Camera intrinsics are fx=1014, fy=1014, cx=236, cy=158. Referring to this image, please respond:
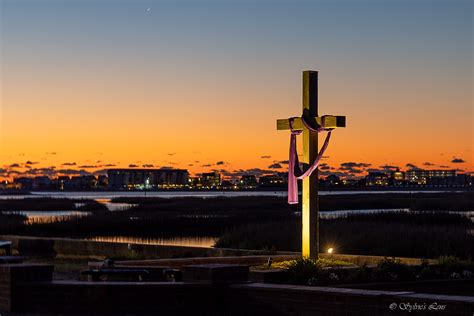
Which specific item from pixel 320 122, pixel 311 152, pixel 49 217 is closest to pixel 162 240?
pixel 311 152

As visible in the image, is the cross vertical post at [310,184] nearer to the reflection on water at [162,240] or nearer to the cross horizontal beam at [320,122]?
the cross horizontal beam at [320,122]

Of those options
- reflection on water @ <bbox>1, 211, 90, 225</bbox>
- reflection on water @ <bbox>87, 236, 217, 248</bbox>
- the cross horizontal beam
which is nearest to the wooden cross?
the cross horizontal beam

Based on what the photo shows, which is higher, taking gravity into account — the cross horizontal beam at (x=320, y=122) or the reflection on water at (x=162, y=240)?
the cross horizontal beam at (x=320, y=122)

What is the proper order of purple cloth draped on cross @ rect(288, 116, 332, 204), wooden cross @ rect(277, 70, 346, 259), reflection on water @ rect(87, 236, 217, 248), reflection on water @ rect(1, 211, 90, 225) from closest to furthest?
wooden cross @ rect(277, 70, 346, 259) → purple cloth draped on cross @ rect(288, 116, 332, 204) → reflection on water @ rect(87, 236, 217, 248) → reflection on water @ rect(1, 211, 90, 225)

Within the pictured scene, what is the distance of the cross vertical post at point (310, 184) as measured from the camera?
19.2m

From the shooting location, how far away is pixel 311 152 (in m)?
19.4

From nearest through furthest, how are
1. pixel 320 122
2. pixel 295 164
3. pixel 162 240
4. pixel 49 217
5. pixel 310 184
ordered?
pixel 320 122 < pixel 310 184 < pixel 295 164 < pixel 162 240 < pixel 49 217

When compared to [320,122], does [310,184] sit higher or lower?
lower

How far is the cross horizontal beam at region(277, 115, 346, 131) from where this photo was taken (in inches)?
741

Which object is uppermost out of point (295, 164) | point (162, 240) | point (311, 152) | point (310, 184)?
point (311, 152)

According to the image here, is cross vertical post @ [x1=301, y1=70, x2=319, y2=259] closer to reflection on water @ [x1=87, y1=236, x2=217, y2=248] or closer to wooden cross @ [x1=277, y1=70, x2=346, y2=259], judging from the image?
wooden cross @ [x1=277, y1=70, x2=346, y2=259]

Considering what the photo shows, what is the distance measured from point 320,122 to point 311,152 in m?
0.62

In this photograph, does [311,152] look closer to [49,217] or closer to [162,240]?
[162,240]

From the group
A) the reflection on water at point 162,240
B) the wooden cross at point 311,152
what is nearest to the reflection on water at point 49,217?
the reflection on water at point 162,240
